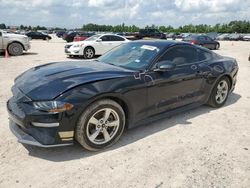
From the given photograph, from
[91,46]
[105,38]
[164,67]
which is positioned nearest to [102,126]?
[164,67]

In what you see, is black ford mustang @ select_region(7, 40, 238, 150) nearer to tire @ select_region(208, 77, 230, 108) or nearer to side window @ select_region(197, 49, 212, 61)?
side window @ select_region(197, 49, 212, 61)

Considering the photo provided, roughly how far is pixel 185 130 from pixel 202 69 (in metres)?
1.32

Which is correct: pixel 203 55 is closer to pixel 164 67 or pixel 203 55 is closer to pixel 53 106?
pixel 164 67

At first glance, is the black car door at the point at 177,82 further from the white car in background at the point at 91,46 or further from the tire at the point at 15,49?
the tire at the point at 15,49

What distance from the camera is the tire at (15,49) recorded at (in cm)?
1392

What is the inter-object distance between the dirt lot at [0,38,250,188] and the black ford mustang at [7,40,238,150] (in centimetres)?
28

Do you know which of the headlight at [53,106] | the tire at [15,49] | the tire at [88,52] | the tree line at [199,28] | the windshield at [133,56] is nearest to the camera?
the headlight at [53,106]

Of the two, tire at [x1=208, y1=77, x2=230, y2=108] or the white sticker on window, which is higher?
the white sticker on window

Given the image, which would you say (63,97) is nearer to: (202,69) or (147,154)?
(147,154)

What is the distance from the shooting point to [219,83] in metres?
5.33

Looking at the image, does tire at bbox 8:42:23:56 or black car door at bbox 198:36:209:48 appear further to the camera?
black car door at bbox 198:36:209:48

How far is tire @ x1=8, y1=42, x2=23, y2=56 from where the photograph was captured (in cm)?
1392

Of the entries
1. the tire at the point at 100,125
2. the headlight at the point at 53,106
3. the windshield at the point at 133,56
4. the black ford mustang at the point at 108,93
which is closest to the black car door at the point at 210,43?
the black ford mustang at the point at 108,93

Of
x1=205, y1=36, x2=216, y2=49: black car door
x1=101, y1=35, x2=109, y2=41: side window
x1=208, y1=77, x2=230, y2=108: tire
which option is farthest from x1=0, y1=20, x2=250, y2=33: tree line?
x1=208, y1=77, x2=230, y2=108: tire
